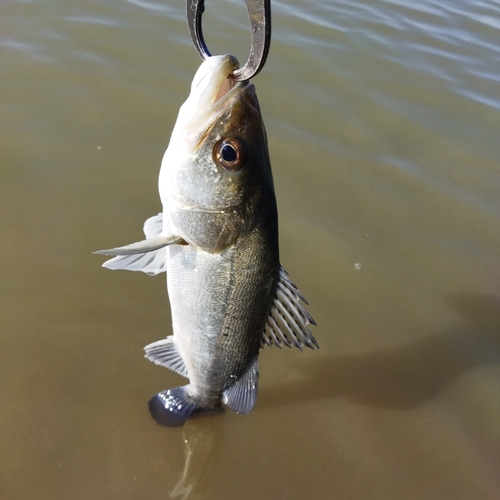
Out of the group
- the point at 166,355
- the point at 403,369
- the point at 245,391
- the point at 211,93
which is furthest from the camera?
the point at 403,369

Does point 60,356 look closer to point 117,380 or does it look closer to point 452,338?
point 117,380

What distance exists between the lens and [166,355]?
8.34 feet

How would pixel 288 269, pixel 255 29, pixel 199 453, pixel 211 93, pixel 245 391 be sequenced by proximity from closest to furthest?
pixel 255 29 → pixel 211 93 → pixel 245 391 → pixel 199 453 → pixel 288 269

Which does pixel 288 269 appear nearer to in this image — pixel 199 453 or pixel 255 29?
pixel 199 453

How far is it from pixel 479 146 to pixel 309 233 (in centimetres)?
213

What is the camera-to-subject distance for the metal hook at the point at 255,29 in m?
1.42

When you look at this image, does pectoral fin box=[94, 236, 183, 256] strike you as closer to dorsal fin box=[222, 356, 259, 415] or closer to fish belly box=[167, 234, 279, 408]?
fish belly box=[167, 234, 279, 408]

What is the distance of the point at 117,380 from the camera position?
281cm

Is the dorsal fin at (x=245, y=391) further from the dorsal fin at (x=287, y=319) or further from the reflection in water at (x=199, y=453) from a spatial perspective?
the reflection in water at (x=199, y=453)

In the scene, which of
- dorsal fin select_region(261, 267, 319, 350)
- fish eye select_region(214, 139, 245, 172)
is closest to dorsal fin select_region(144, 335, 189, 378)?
dorsal fin select_region(261, 267, 319, 350)

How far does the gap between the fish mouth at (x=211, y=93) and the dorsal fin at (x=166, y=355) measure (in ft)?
3.71

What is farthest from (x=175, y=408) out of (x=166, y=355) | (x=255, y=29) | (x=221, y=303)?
(x=255, y=29)

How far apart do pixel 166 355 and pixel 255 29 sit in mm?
1682

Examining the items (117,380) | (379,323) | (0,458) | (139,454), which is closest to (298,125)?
(379,323)
